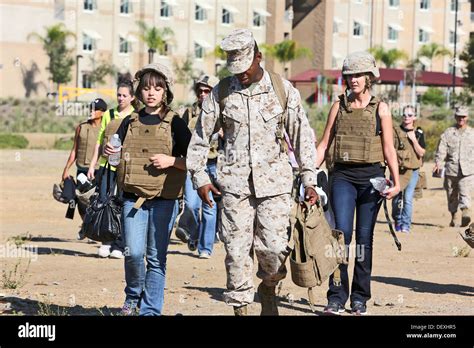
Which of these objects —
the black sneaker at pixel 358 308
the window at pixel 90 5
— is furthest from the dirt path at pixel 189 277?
the window at pixel 90 5

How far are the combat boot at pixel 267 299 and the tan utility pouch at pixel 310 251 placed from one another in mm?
240

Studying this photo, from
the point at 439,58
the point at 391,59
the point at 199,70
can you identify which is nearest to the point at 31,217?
the point at 199,70

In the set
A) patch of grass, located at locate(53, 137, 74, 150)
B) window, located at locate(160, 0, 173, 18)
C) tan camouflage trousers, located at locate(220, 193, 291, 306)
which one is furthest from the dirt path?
window, located at locate(160, 0, 173, 18)

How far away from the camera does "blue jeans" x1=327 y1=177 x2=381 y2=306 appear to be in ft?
30.7

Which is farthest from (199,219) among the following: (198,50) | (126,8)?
(198,50)

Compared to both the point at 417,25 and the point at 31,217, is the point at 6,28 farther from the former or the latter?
the point at 31,217

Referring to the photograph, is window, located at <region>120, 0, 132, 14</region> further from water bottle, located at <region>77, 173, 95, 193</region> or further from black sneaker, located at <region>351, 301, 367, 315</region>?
black sneaker, located at <region>351, 301, 367, 315</region>

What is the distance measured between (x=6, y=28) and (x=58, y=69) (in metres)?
4.18

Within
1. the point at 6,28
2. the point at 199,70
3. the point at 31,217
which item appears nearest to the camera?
the point at 31,217

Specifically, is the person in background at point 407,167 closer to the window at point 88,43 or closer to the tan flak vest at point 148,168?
the tan flak vest at point 148,168

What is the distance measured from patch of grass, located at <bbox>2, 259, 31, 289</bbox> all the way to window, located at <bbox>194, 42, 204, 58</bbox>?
231 feet

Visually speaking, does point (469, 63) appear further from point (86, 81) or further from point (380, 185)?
point (380, 185)

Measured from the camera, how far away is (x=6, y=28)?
73.9m

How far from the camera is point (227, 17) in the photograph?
8488 centimetres
